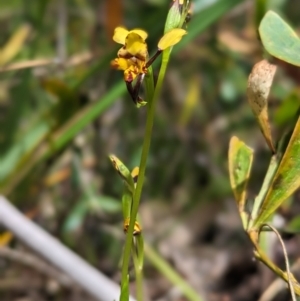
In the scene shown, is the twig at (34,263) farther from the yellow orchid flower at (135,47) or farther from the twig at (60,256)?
the yellow orchid flower at (135,47)

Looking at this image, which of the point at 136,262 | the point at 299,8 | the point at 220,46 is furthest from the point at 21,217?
the point at 299,8

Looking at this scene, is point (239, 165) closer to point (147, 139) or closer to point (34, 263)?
point (147, 139)

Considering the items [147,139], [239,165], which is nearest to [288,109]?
[239,165]

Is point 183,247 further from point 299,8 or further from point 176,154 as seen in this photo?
point 299,8

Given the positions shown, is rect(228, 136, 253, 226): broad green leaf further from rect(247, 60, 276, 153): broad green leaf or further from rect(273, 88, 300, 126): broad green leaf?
rect(273, 88, 300, 126): broad green leaf

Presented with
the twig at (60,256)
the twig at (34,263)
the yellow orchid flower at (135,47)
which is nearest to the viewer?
the yellow orchid flower at (135,47)

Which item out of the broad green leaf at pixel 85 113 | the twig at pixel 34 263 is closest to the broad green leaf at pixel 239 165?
the broad green leaf at pixel 85 113
